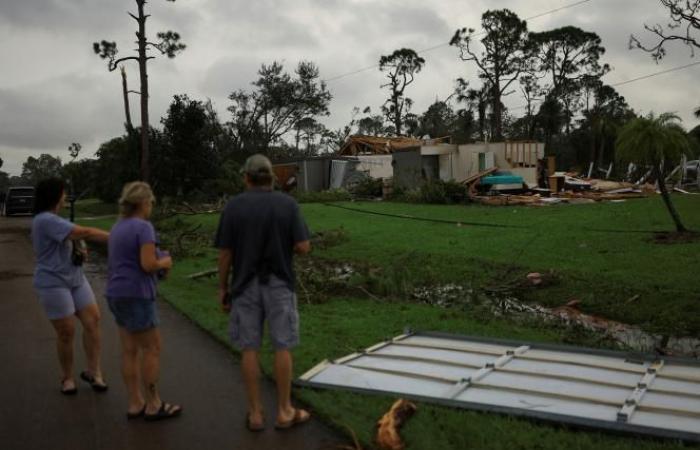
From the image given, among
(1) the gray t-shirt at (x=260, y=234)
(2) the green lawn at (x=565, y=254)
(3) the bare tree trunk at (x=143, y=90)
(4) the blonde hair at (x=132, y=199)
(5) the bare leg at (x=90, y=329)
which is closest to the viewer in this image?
(1) the gray t-shirt at (x=260, y=234)

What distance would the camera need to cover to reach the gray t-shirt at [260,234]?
4371 millimetres

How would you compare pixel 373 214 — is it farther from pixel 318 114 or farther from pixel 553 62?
pixel 553 62

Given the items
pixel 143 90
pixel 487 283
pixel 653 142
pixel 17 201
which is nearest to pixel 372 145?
pixel 143 90

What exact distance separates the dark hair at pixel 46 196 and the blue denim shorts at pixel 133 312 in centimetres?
96

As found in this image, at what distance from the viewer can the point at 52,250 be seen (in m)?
5.05

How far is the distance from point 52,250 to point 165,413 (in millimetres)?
1475

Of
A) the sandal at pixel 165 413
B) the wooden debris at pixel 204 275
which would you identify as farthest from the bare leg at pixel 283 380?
the wooden debris at pixel 204 275

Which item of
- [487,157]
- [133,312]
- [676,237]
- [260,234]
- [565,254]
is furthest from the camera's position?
[487,157]

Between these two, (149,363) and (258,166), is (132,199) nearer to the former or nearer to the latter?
(258,166)

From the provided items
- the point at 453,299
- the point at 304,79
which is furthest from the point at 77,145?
the point at 453,299

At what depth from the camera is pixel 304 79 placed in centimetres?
5409

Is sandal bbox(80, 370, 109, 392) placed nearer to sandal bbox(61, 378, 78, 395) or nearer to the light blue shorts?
sandal bbox(61, 378, 78, 395)

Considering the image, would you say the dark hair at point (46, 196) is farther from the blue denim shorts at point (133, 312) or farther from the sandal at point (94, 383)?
the sandal at point (94, 383)

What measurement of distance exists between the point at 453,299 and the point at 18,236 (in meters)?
18.2
